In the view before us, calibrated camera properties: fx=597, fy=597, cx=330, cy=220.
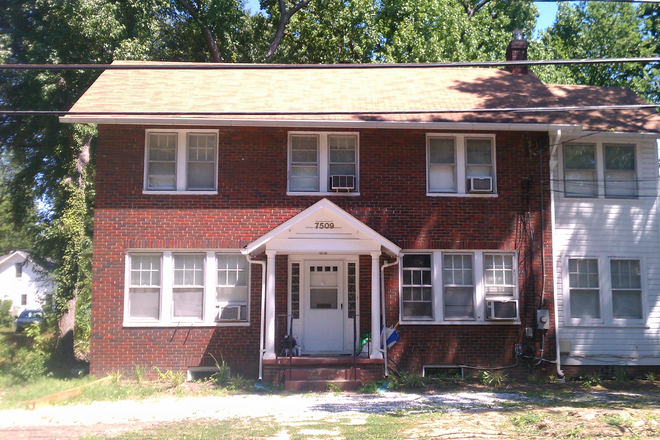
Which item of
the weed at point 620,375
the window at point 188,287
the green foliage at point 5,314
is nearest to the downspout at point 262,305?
the window at point 188,287

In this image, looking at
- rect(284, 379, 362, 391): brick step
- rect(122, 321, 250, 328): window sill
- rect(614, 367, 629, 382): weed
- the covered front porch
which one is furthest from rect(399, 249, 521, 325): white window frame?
rect(122, 321, 250, 328): window sill

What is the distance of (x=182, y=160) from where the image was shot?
13.9 metres

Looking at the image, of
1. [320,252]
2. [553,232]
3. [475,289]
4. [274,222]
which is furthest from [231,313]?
[553,232]

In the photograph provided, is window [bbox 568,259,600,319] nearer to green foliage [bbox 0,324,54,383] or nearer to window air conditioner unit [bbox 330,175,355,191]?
window air conditioner unit [bbox 330,175,355,191]

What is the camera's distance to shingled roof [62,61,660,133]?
13.7 meters

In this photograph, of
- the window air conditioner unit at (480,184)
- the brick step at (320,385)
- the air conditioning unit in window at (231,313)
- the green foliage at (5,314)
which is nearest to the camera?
the brick step at (320,385)

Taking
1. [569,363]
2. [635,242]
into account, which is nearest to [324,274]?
[569,363]

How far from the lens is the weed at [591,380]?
13266mm

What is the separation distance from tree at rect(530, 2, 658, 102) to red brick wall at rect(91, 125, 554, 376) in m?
13.0

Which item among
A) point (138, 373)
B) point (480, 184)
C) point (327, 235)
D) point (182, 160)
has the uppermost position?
point (182, 160)

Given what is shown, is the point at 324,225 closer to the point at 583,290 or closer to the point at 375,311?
the point at 375,311

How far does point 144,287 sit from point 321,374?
14.8ft

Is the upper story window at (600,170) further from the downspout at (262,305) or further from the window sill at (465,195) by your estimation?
the downspout at (262,305)

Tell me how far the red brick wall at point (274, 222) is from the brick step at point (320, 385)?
1.45 metres
